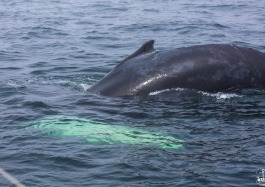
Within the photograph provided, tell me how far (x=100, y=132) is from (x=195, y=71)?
2803 mm

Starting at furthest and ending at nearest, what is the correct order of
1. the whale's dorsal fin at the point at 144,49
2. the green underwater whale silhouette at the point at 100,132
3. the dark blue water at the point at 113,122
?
the whale's dorsal fin at the point at 144,49 → the green underwater whale silhouette at the point at 100,132 → the dark blue water at the point at 113,122

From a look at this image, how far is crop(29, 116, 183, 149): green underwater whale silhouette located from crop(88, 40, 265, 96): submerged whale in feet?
5.14

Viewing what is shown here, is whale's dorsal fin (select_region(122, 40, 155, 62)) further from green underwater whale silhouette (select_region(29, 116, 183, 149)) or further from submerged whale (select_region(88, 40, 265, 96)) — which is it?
green underwater whale silhouette (select_region(29, 116, 183, 149))

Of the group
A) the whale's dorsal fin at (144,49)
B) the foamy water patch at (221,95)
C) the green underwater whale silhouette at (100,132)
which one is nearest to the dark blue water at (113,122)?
the foamy water patch at (221,95)

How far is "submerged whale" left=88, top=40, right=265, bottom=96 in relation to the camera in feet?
38.2

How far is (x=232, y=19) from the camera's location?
27.7m

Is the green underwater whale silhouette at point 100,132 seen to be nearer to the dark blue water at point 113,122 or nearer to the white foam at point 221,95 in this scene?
the dark blue water at point 113,122

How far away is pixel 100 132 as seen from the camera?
1007 cm

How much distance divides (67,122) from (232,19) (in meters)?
18.7

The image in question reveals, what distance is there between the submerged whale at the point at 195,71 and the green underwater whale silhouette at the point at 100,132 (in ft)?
5.14

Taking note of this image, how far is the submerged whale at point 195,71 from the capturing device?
11633 mm

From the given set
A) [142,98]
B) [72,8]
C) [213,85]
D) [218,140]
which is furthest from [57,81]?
[72,8]

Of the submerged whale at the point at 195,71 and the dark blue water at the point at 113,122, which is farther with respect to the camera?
the submerged whale at the point at 195,71

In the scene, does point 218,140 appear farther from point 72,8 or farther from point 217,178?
point 72,8
